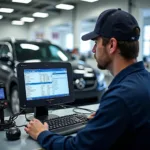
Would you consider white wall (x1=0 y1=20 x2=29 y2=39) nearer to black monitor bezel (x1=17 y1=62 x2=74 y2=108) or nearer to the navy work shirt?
black monitor bezel (x1=17 y1=62 x2=74 y2=108)

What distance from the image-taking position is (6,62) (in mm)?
4289

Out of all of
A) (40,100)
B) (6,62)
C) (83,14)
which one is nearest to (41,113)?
(40,100)

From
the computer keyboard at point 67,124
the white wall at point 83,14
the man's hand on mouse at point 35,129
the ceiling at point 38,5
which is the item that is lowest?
the computer keyboard at point 67,124

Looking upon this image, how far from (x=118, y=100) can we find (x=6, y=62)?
3.63 meters

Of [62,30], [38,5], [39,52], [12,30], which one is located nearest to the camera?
[39,52]

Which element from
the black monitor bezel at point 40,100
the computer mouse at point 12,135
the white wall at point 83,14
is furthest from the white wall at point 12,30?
the computer mouse at point 12,135

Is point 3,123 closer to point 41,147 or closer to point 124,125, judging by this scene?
point 41,147

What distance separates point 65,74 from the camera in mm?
1860

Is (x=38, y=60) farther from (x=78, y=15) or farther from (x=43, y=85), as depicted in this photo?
(x=78, y=15)

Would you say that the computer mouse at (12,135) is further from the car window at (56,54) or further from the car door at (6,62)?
the car window at (56,54)

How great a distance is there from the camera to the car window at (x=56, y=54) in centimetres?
465

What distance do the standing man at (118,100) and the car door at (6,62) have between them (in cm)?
316

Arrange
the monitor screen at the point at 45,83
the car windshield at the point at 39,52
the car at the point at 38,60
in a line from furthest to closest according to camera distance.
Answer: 1. the car windshield at the point at 39,52
2. the car at the point at 38,60
3. the monitor screen at the point at 45,83

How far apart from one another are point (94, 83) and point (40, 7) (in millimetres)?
8230
